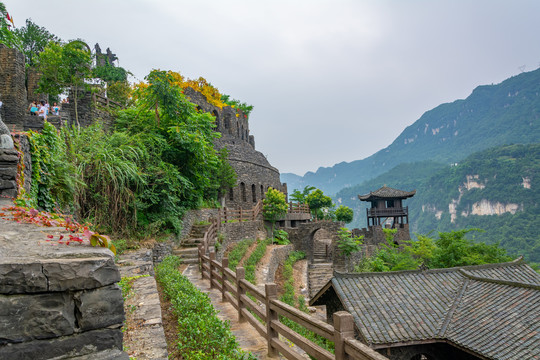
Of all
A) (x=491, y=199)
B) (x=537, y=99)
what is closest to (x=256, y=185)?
(x=491, y=199)

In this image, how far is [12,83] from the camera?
14422mm

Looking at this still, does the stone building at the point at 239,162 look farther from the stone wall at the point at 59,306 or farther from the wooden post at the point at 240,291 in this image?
the stone wall at the point at 59,306

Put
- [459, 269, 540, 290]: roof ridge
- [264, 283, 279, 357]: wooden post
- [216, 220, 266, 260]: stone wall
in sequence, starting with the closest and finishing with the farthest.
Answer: [264, 283, 279, 357]: wooden post < [459, 269, 540, 290]: roof ridge < [216, 220, 266, 260]: stone wall

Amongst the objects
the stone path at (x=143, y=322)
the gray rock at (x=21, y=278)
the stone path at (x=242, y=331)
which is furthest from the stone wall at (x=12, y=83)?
the gray rock at (x=21, y=278)

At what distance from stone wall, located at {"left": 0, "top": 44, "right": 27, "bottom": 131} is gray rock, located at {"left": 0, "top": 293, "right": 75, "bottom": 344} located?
15.7 meters

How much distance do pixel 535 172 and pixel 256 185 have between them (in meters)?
60.7

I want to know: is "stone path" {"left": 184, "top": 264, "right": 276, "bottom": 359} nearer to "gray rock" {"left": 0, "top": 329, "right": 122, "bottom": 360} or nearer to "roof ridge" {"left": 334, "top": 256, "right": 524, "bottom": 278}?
"gray rock" {"left": 0, "top": 329, "right": 122, "bottom": 360}

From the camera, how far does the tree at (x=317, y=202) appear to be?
30453mm

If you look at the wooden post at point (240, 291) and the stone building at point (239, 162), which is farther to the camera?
the stone building at point (239, 162)

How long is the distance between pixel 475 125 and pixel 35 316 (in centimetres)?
14590

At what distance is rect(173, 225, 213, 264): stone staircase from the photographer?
1130 centimetres

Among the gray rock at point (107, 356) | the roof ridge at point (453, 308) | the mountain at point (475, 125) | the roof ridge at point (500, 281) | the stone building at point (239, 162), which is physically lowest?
the roof ridge at point (453, 308)

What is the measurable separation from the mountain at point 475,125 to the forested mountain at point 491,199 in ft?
98.2

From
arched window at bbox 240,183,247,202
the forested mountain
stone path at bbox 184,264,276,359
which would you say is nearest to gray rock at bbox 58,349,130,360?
stone path at bbox 184,264,276,359
